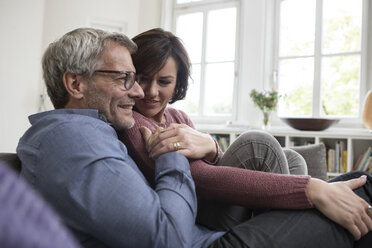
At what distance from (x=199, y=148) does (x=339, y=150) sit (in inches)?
95.8

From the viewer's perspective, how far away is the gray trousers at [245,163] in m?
1.21

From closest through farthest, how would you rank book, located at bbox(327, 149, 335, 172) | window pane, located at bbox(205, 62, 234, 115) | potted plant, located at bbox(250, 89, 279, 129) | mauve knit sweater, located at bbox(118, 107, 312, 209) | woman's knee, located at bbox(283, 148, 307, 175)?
mauve knit sweater, located at bbox(118, 107, 312, 209)
woman's knee, located at bbox(283, 148, 307, 175)
book, located at bbox(327, 149, 335, 172)
potted plant, located at bbox(250, 89, 279, 129)
window pane, located at bbox(205, 62, 234, 115)

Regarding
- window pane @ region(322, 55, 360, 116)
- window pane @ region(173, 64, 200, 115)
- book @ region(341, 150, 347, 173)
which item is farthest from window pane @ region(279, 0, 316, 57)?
book @ region(341, 150, 347, 173)

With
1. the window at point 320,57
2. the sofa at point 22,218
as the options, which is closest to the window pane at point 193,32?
the window at point 320,57

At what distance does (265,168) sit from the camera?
1.21 m

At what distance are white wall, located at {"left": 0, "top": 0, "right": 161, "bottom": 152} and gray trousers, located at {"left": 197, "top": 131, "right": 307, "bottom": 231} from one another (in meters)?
3.48

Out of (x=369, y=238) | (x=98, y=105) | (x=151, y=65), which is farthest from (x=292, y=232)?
(x=151, y=65)

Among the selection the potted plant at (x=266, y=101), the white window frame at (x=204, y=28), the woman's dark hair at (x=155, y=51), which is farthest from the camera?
the white window frame at (x=204, y=28)

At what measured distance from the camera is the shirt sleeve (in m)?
0.79

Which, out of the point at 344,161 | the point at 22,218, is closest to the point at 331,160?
the point at 344,161

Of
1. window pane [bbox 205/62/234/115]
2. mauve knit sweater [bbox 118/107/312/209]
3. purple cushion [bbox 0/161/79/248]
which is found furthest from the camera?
window pane [bbox 205/62/234/115]

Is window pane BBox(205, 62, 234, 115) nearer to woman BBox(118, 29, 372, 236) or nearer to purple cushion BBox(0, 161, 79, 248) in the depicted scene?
woman BBox(118, 29, 372, 236)

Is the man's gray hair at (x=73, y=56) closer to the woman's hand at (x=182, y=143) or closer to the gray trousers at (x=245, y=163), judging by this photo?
the woman's hand at (x=182, y=143)

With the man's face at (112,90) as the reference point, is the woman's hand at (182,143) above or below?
below
